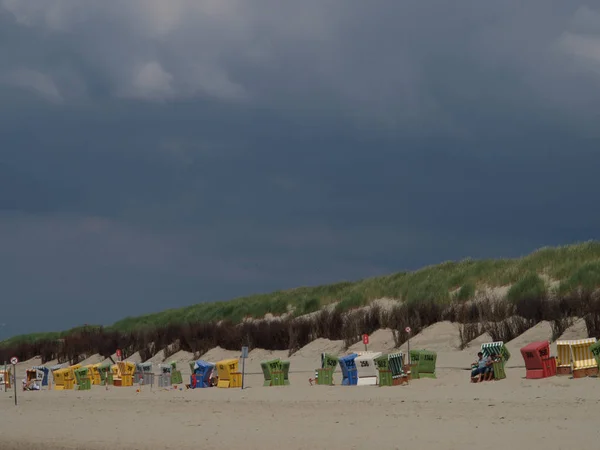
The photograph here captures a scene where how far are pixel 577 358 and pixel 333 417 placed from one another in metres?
5.68

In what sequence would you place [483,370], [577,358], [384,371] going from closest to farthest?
[577,358]
[483,370]
[384,371]

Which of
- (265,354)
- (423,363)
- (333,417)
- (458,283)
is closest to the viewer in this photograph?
(333,417)

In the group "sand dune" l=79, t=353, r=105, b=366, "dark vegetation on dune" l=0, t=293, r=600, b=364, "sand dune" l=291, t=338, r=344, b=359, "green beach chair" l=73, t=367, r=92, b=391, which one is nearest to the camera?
"dark vegetation on dune" l=0, t=293, r=600, b=364

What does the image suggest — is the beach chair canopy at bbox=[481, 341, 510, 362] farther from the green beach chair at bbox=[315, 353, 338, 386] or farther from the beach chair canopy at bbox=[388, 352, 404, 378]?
the green beach chair at bbox=[315, 353, 338, 386]

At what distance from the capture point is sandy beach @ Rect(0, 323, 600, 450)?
41.0 feet

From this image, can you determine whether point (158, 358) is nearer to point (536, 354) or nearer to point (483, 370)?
point (483, 370)

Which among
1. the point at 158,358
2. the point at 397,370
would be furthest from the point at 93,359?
the point at 397,370

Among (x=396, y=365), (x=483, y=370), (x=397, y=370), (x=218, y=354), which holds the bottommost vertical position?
(x=483, y=370)

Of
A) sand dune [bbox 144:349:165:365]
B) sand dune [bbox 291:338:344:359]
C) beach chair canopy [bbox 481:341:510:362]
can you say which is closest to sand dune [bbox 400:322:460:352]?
sand dune [bbox 291:338:344:359]

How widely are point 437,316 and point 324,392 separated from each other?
421 inches

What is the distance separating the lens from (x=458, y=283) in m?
36.0

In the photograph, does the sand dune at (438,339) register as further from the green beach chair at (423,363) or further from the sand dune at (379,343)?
the green beach chair at (423,363)

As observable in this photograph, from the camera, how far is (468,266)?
3903cm

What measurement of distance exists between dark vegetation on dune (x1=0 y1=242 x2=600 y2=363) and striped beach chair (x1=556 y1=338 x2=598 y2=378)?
5428 millimetres
